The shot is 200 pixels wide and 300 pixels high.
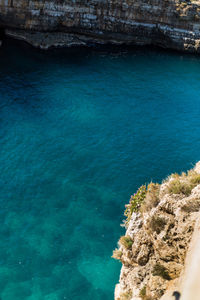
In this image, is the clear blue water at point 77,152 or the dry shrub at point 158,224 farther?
the clear blue water at point 77,152

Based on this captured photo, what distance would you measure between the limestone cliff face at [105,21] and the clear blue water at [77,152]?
364cm

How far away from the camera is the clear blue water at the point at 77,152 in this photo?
19.3m

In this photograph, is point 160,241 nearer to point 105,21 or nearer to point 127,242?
point 127,242

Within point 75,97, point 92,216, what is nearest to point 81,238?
point 92,216

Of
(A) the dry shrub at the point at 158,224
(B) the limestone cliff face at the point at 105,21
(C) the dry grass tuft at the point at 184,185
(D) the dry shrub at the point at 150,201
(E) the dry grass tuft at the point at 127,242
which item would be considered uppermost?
Answer: (B) the limestone cliff face at the point at 105,21

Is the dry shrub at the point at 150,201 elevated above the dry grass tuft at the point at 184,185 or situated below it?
below

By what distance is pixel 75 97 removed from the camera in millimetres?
37156

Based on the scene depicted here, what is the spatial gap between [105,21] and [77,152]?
30.5 m

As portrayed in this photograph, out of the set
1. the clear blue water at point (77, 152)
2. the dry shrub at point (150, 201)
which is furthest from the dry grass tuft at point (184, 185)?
the clear blue water at point (77, 152)

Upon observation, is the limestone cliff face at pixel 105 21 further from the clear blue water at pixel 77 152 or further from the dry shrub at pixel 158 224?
the dry shrub at pixel 158 224

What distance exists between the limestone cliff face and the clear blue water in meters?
3.64

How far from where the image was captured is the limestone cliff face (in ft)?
152

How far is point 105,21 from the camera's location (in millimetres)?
50844

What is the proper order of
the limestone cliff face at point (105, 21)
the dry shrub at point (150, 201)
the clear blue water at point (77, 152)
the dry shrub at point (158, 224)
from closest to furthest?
the dry shrub at point (158, 224)
the dry shrub at point (150, 201)
the clear blue water at point (77, 152)
the limestone cliff face at point (105, 21)
